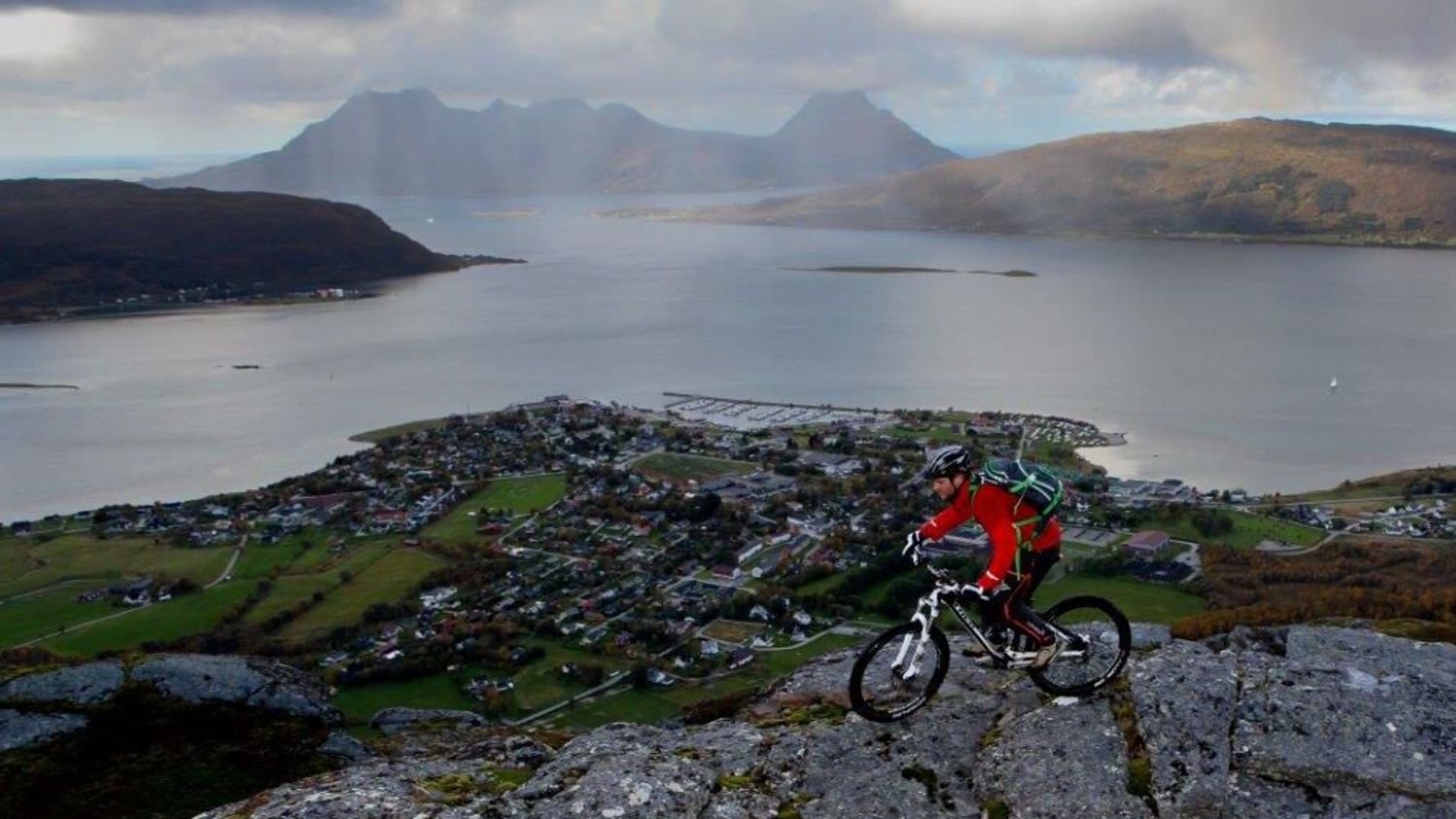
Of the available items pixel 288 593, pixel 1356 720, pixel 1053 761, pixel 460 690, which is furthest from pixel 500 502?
pixel 1356 720

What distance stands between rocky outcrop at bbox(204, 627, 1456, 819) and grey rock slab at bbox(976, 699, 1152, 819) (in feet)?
0.04

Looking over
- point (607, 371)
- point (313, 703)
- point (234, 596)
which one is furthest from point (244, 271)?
point (313, 703)

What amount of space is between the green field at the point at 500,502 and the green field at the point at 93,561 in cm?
694

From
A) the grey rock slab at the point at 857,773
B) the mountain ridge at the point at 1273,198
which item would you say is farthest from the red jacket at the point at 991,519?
the mountain ridge at the point at 1273,198

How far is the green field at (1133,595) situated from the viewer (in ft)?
82.3

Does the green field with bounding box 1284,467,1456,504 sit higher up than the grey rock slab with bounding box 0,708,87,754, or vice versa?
the grey rock slab with bounding box 0,708,87,754

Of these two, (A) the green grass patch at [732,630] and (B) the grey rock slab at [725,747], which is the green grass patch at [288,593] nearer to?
(A) the green grass patch at [732,630]

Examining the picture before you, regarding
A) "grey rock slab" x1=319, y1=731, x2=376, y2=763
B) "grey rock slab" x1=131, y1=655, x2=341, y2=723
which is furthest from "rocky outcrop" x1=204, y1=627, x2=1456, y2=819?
"grey rock slab" x1=131, y1=655, x2=341, y2=723

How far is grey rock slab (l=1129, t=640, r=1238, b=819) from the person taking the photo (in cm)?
605

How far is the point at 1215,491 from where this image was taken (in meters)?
41.5

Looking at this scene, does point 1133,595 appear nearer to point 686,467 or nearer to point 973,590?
point 686,467

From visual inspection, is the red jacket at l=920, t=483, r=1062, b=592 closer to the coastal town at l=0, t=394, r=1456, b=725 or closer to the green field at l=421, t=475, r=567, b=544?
the coastal town at l=0, t=394, r=1456, b=725

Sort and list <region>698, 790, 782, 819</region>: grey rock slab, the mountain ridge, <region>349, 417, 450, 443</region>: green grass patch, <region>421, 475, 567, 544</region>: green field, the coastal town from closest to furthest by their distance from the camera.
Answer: <region>698, 790, 782, 819</region>: grey rock slab < the coastal town < <region>421, 475, 567, 544</region>: green field < <region>349, 417, 450, 443</region>: green grass patch < the mountain ridge

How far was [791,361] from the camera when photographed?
77.8 m
